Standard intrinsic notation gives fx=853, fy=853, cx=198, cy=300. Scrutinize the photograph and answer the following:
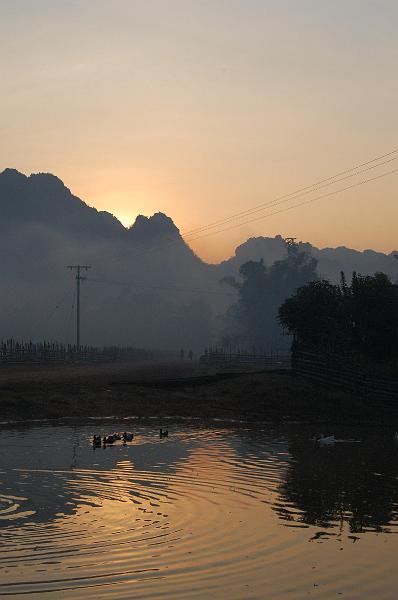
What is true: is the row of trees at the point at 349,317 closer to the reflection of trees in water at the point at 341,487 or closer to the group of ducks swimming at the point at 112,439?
the group of ducks swimming at the point at 112,439

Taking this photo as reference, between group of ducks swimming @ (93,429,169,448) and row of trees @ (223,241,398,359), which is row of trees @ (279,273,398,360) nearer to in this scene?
row of trees @ (223,241,398,359)

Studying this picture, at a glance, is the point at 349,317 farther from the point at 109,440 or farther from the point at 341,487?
the point at 341,487

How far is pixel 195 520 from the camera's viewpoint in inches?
620

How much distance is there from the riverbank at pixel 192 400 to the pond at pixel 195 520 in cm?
1115

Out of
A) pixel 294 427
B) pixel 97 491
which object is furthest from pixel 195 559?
pixel 294 427

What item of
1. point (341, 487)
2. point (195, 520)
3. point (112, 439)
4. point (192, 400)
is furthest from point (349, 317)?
point (195, 520)

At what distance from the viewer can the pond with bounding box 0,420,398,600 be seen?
11.4m

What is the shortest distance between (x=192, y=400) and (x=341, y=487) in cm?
2454

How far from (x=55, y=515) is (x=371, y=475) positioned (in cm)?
964

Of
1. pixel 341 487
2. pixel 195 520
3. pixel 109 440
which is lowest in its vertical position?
pixel 341 487

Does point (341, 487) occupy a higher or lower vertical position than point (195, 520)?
lower

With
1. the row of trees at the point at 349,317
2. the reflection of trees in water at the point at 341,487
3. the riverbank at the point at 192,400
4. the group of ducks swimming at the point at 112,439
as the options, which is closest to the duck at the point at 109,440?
the group of ducks swimming at the point at 112,439

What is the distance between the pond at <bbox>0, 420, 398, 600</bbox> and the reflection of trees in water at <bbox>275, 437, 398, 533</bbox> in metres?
0.04

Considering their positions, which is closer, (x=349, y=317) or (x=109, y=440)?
(x=109, y=440)
